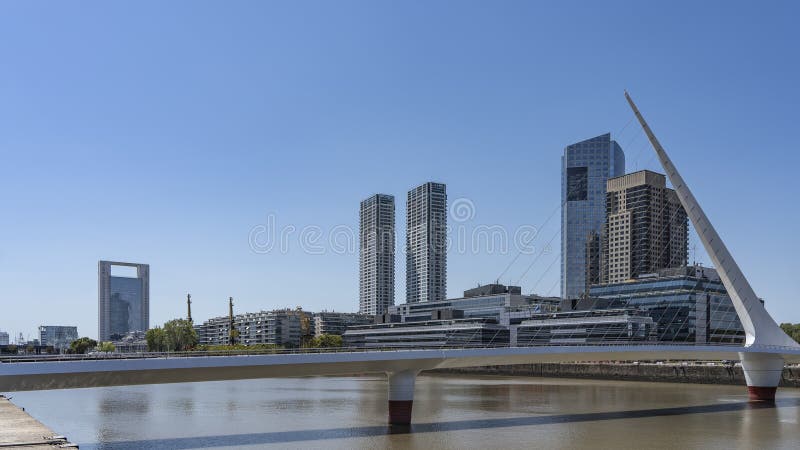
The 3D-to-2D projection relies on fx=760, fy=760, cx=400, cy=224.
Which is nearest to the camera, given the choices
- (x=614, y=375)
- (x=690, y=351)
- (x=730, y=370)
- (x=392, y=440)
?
(x=392, y=440)

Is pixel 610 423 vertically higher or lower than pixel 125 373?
lower

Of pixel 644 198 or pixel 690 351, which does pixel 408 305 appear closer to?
pixel 644 198

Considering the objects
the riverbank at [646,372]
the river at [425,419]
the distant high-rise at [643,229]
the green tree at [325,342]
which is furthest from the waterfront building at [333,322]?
the river at [425,419]

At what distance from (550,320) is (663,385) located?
4158 cm

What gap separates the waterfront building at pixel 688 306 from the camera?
10425cm

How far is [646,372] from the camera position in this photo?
281 feet

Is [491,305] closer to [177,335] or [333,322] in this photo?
[177,335]

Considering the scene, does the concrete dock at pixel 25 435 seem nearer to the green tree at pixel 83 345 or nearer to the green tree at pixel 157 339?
the green tree at pixel 157 339

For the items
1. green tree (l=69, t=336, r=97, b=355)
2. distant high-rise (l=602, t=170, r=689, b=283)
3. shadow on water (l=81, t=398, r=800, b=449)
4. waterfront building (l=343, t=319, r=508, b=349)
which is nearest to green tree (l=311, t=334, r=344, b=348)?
waterfront building (l=343, t=319, r=508, b=349)

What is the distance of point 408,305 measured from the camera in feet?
563

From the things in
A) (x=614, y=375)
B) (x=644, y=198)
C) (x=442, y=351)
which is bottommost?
(x=614, y=375)

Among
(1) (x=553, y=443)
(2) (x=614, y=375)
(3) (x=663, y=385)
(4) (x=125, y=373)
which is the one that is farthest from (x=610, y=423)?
(2) (x=614, y=375)

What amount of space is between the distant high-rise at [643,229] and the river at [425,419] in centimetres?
11346

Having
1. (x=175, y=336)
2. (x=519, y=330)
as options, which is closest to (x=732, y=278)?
(x=519, y=330)
